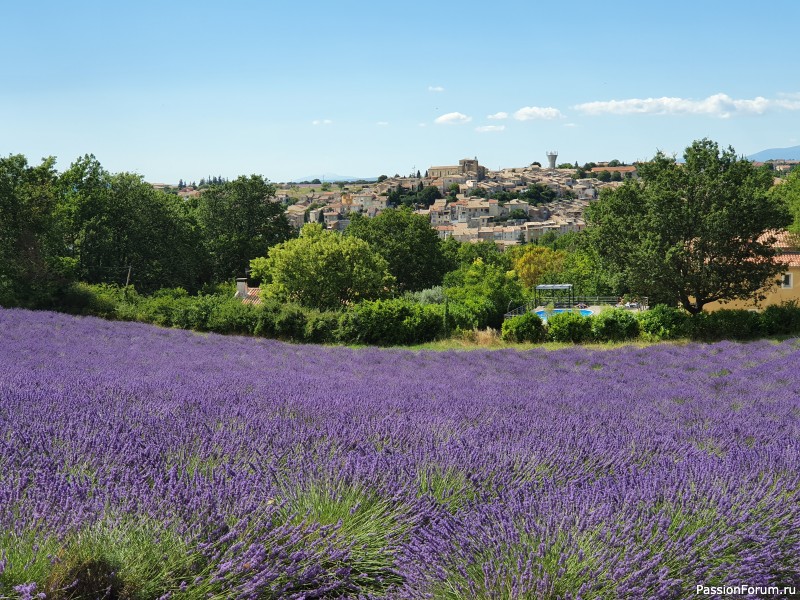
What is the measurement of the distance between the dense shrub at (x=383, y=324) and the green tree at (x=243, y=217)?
2711 cm

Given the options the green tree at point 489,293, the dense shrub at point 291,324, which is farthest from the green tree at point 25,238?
the green tree at point 489,293

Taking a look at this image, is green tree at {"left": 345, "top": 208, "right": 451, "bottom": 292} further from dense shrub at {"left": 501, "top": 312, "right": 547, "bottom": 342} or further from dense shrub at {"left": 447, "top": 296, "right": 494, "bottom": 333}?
dense shrub at {"left": 501, "top": 312, "right": 547, "bottom": 342}

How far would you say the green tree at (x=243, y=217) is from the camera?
156 feet

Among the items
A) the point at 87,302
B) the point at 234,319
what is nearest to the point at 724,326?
the point at 234,319

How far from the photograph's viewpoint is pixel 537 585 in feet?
7.54

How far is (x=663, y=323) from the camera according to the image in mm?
20609

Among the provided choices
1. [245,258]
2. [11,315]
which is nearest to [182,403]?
[11,315]

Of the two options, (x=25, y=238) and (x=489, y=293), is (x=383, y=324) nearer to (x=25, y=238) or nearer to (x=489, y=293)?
(x=489, y=293)

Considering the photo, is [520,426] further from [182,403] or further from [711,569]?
[182,403]

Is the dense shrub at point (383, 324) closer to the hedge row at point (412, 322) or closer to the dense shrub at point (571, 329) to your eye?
the hedge row at point (412, 322)

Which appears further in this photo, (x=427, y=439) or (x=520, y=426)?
(x=520, y=426)

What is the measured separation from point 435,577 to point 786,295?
124 ft

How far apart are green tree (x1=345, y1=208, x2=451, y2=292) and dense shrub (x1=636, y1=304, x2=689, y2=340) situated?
22289 millimetres

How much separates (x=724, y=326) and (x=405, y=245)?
24.5m
